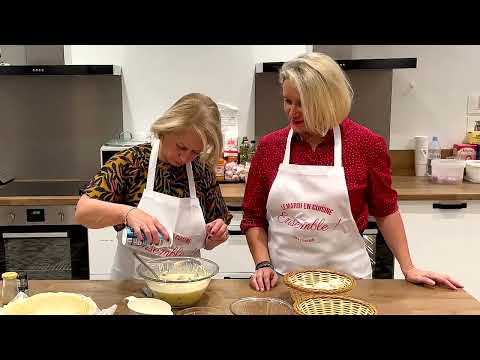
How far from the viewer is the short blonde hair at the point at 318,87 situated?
130 cm

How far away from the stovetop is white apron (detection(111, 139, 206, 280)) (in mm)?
1311

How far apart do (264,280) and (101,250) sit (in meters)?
1.47

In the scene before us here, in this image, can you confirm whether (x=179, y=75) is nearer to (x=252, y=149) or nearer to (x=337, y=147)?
(x=252, y=149)

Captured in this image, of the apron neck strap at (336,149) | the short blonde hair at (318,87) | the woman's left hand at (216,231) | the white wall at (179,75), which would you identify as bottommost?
the woman's left hand at (216,231)

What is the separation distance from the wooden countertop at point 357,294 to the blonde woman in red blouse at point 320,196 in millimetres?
121

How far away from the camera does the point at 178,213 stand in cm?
147

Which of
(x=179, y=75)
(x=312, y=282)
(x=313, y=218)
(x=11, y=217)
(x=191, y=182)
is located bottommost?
(x=11, y=217)

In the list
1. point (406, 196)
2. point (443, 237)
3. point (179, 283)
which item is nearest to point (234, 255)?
point (406, 196)

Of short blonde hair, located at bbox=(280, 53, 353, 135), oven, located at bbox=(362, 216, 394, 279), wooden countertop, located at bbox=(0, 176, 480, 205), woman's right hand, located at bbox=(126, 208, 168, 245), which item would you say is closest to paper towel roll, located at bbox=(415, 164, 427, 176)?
wooden countertop, located at bbox=(0, 176, 480, 205)

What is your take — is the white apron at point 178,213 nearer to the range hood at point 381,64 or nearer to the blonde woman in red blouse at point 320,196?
the blonde woman in red blouse at point 320,196

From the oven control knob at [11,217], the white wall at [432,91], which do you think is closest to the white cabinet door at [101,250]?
the oven control knob at [11,217]

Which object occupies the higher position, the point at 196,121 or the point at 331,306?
the point at 196,121
